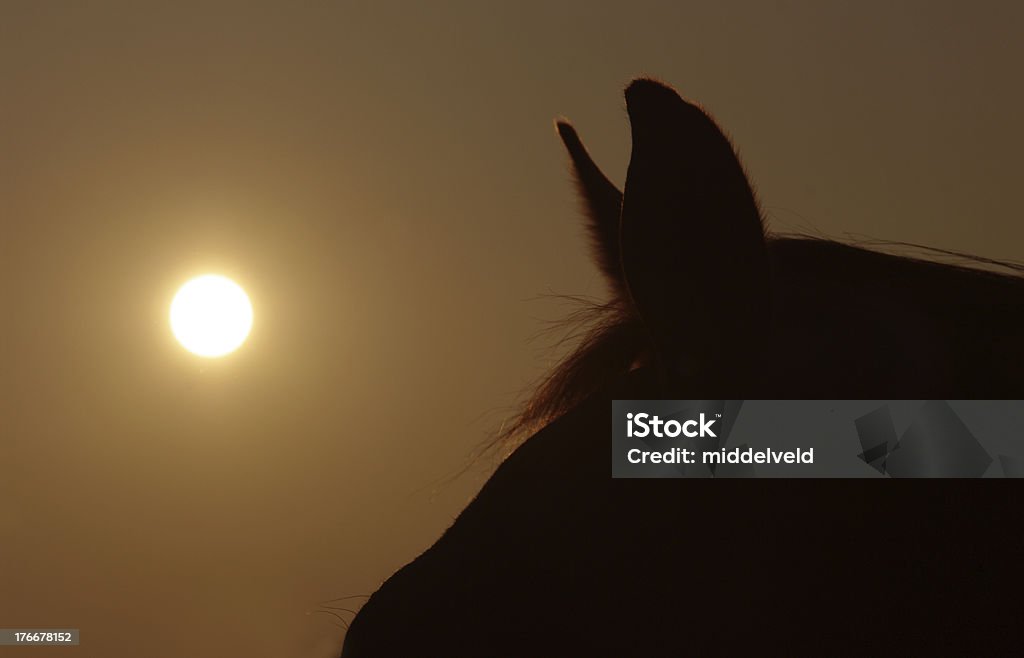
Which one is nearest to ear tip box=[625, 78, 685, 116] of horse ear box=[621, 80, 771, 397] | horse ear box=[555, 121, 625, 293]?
horse ear box=[621, 80, 771, 397]

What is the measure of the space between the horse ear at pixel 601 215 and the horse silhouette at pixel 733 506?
280mm

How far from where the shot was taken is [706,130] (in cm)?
68

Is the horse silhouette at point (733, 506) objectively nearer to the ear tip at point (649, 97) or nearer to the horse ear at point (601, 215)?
the ear tip at point (649, 97)

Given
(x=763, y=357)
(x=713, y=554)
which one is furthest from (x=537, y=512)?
(x=763, y=357)

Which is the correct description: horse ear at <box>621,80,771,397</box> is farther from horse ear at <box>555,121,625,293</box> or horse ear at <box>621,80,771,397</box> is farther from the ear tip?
horse ear at <box>555,121,625,293</box>

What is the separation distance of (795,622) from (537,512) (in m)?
0.25

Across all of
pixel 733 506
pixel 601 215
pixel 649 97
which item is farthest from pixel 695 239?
pixel 601 215

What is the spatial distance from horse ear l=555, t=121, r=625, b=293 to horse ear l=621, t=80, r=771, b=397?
1.38ft

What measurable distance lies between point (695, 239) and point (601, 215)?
46 centimetres

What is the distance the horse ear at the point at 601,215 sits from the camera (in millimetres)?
1127

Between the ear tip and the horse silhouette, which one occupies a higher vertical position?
the ear tip

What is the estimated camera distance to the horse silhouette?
0.68m

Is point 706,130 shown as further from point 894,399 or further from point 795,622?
point 795,622

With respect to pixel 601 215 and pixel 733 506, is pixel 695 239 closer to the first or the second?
pixel 733 506
